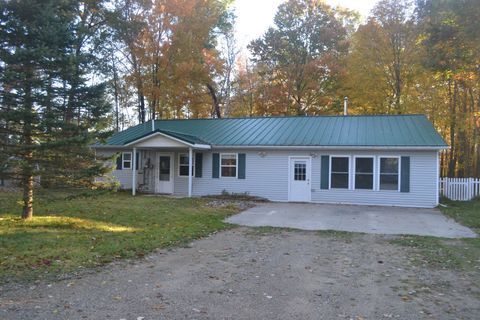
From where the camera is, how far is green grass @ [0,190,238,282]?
658cm

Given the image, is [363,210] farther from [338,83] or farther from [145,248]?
[338,83]

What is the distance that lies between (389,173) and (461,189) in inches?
170

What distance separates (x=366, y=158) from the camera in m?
16.9

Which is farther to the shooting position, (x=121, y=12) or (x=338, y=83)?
(x=338, y=83)

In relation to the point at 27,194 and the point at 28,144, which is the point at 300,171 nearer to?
the point at 27,194

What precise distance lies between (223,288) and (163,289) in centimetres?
79

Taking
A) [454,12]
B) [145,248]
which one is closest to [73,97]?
[145,248]

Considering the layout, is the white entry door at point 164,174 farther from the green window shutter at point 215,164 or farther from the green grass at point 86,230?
the green grass at point 86,230

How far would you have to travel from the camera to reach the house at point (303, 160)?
53.5 ft

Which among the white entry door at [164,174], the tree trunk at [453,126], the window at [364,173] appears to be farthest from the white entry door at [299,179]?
the tree trunk at [453,126]

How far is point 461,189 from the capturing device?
723 inches

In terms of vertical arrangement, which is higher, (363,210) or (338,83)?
(338,83)

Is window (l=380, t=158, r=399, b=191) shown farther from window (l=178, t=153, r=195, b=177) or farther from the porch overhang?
window (l=178, t=153, r=195, b=177)

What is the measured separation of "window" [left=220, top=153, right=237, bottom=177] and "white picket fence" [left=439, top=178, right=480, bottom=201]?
31.2 feet
